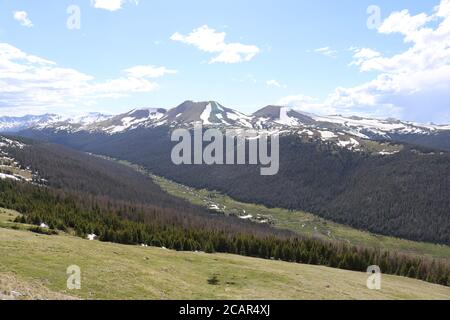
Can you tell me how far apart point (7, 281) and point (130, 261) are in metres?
27.0

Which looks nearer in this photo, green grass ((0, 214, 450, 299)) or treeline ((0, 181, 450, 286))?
green grass ((0, 214, 450, 299))

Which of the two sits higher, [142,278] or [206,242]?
[142,278]

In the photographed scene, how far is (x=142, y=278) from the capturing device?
53.0 m

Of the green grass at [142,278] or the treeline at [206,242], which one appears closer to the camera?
the green grass at [142,278]

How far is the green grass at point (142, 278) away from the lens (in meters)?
43.8

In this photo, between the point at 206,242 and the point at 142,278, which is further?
the point at 206,242

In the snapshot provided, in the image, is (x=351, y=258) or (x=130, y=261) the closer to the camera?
(x=130, y=261)

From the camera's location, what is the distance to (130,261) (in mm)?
64000

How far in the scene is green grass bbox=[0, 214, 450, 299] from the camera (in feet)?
144

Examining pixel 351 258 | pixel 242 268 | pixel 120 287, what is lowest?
pixel 351 258
